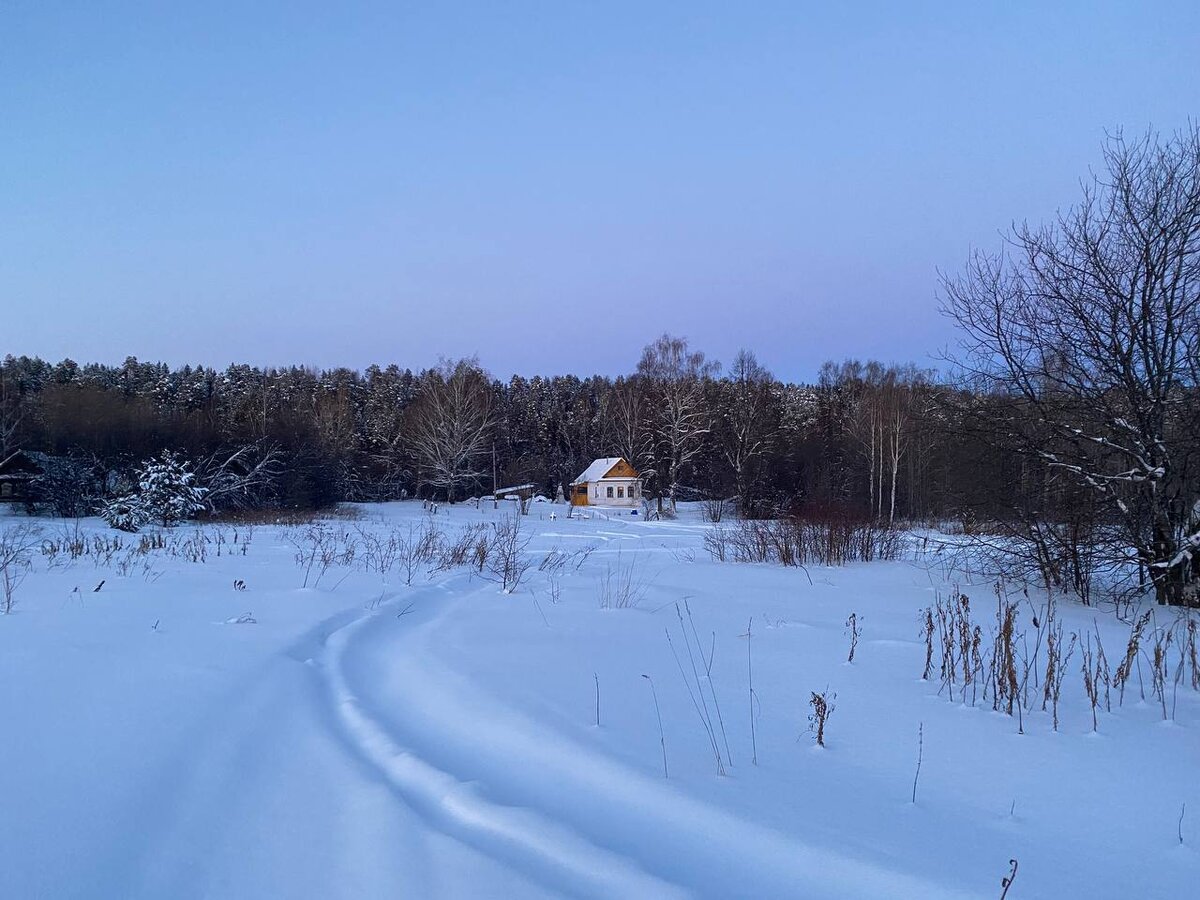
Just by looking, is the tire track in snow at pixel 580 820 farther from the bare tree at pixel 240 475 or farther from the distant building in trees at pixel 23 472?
the distant building in trees at pixel 23 472

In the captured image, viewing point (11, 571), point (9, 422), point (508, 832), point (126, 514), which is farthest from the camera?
point (9, 422)

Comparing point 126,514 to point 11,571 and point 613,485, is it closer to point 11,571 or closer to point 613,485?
point 11,571

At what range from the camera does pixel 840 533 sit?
1341cm

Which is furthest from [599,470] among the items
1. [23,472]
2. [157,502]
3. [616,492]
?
[23,472]

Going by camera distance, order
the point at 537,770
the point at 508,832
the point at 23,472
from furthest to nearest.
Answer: the point at 23,472 < the point at 537,770 < the point at 508,832

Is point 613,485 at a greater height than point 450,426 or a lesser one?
lesser

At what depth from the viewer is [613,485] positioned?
41875 millimetres

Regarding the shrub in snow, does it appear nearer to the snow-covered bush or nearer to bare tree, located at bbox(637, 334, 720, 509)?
the snow-covered bush

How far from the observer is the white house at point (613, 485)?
4134 centimetres

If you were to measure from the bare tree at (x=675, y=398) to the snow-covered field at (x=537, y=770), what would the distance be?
111 ft

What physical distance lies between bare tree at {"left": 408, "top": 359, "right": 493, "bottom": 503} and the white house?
7.17 metres

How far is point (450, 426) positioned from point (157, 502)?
852 inches

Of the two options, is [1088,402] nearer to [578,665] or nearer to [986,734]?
[986,734]

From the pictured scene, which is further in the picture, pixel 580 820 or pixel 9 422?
pixel 9 422
